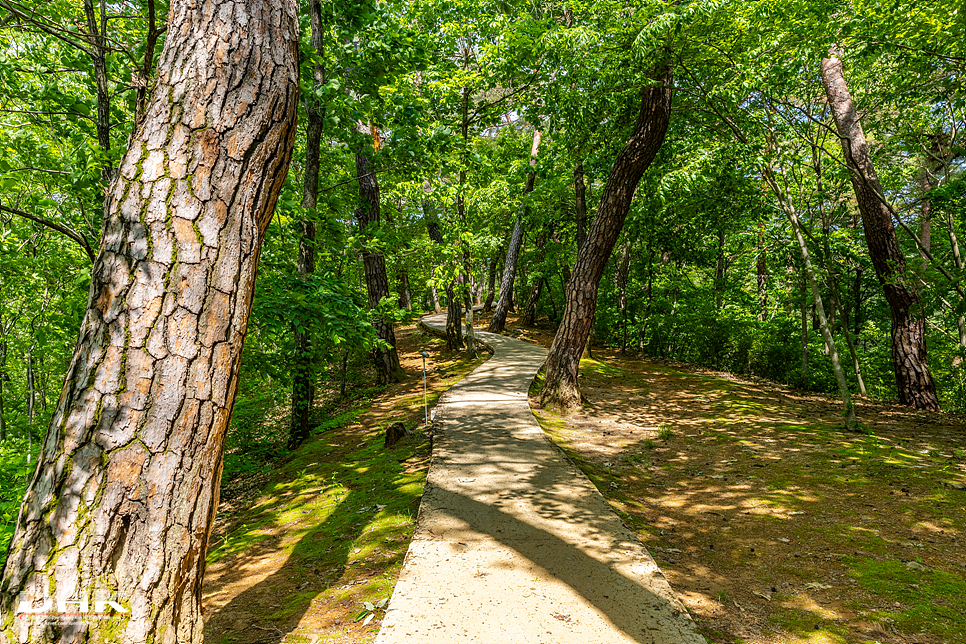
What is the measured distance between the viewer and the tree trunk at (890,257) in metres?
8.35

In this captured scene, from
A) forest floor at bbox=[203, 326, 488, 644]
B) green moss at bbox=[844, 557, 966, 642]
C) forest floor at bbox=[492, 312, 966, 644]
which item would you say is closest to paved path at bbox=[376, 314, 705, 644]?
forest floor at bbox=[203, 326, 488, 644]

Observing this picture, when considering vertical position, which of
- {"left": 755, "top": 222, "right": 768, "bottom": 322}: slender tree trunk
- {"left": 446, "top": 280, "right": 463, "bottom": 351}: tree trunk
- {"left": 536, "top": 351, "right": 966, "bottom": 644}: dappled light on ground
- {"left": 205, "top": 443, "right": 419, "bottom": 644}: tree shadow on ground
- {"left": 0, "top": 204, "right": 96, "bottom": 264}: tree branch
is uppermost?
{"left": 755, "top": 222, "right": 768, "bottom": 322}: slender tree trunk

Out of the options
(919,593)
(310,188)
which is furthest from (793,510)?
(310,188)

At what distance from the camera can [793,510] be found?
436 cm

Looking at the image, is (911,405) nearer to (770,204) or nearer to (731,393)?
(731,393)

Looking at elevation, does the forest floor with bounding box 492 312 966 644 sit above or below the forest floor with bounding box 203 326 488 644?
above

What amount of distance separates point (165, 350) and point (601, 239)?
23.5ft

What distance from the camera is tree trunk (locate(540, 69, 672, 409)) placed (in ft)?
24.4

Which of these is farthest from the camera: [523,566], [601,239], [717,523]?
[601,239]

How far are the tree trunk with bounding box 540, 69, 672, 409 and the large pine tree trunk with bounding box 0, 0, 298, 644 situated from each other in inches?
258

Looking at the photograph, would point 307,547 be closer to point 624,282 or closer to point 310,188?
point 310,188

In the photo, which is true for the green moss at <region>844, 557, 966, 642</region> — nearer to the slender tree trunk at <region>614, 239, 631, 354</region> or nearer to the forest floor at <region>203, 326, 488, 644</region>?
the forest floor at <region>203, 326, 488, 644</region>

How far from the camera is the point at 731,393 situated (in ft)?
31.9

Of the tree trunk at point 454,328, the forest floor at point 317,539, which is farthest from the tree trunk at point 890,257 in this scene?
the tree trunk at point 454,328
